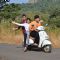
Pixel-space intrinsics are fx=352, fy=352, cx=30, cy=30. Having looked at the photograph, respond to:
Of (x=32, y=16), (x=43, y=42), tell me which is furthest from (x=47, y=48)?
(x=32, y=16)

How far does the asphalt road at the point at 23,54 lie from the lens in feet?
40.4

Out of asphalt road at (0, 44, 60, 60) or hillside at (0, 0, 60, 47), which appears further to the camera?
hillside at (0, 0, 60, 47)

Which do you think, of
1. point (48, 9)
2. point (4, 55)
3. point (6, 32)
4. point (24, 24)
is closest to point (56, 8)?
point (48, 9)

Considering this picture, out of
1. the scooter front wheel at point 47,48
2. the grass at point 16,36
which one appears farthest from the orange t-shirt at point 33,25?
the grass at point 16,36

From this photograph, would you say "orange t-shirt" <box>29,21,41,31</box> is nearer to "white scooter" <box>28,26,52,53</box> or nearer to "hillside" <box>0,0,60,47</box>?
"white scooter" <box>28,26,52,53</box>

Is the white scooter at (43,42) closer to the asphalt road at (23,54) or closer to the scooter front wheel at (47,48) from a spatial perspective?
the scooter front wheel at (47,48)

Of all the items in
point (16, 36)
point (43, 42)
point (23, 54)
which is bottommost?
point (16, 36)

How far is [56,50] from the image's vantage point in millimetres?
14039

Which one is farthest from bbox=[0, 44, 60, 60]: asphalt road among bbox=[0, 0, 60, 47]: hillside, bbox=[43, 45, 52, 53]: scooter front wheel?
bbox=[0, 0, 60, 47]: hillside

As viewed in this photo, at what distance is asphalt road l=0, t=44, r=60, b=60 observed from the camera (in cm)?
1232

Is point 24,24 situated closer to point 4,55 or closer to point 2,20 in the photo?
point 4,55

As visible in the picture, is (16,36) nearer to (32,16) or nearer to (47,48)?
(32,16)

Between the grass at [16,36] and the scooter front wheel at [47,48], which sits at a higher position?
the scooter front wheel at [47,48]

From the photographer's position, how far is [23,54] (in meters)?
13.2
